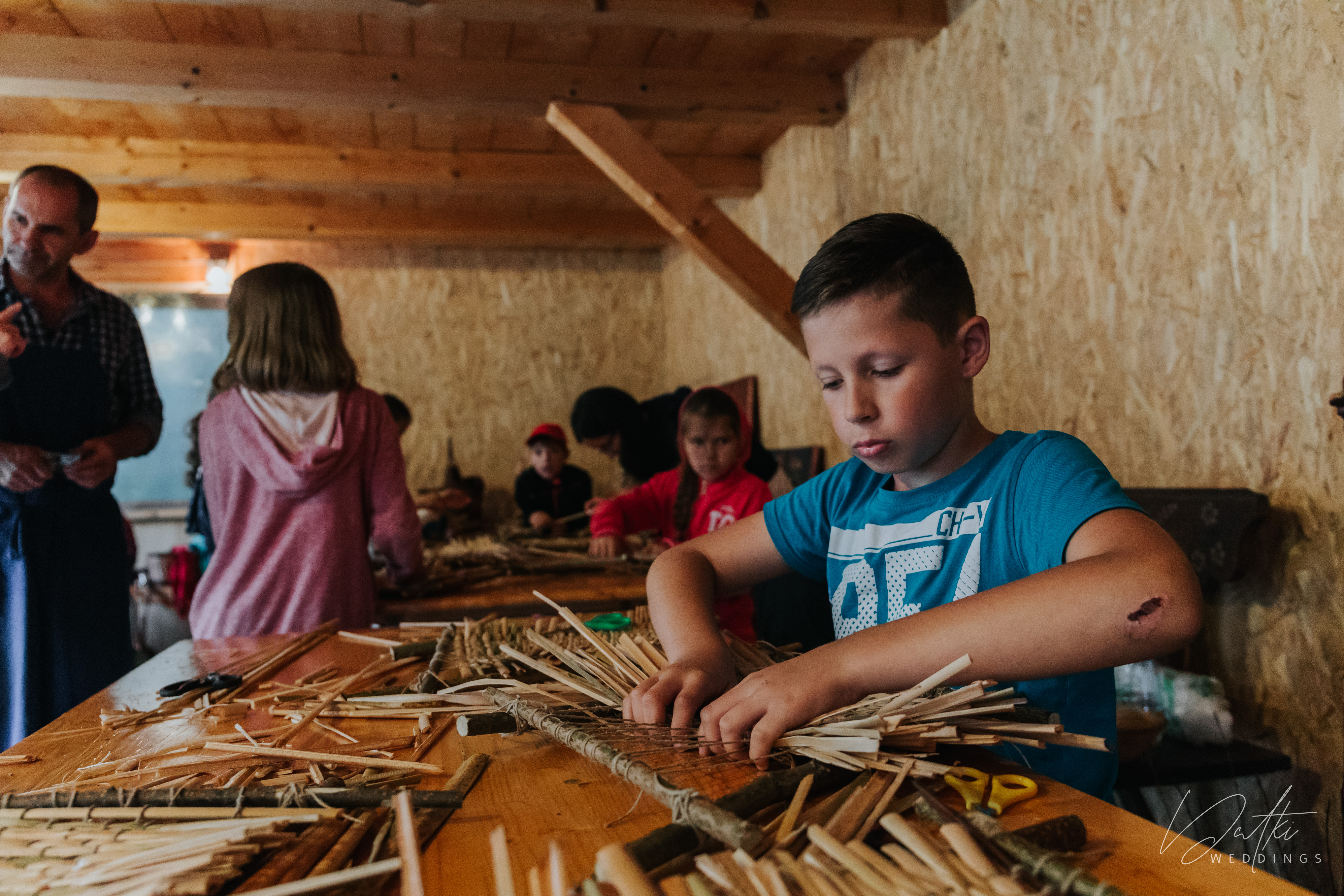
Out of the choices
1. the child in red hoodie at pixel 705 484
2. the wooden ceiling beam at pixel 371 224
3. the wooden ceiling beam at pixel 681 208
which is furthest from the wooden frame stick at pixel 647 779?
the wooden ceiling beam at pixel 371 224

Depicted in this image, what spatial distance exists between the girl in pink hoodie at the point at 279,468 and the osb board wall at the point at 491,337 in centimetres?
512

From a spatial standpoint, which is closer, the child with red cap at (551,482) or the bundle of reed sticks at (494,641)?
the bundle of reed sticks at (494,641)

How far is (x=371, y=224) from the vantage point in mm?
6258

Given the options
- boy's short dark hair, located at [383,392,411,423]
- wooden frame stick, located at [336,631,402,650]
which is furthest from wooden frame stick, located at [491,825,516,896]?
boy's short dark hair, located at [383,392,411,423]

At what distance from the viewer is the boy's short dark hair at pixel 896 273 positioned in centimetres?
108

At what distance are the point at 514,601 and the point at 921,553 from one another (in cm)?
126

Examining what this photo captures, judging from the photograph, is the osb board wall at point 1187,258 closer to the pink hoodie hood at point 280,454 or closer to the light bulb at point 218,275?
the pink hoodie hood at point 280,454

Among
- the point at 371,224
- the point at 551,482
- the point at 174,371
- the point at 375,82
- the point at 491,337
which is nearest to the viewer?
the point at 375,82

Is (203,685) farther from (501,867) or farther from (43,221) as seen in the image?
(43,221)

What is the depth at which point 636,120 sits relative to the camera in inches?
164

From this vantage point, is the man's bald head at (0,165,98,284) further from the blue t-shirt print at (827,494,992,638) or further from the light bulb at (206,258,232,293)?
the light bulb at (206,258,232,293)

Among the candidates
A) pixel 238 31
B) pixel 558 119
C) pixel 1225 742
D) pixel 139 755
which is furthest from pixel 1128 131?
pixel 238 31

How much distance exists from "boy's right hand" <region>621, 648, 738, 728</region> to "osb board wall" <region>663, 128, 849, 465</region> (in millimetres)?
3095

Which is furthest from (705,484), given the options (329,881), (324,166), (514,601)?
(324,166)
